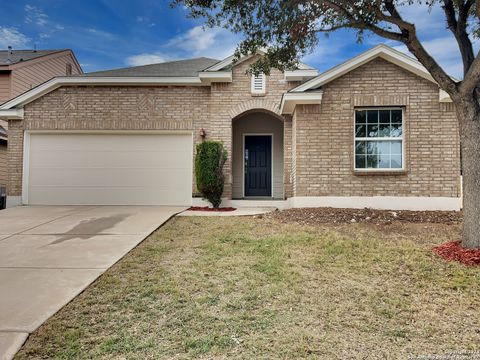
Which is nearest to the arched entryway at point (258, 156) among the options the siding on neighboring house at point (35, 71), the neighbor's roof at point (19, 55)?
the siding on neighboring house at point (35, 71)

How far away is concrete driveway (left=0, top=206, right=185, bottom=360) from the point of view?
3.08 meters

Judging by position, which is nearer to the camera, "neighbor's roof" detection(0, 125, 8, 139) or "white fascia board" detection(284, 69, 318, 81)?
"white fascia board" detection(284, 69, 318, 81)

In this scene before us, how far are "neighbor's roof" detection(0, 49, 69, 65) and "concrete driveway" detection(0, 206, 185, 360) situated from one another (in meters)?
9.63

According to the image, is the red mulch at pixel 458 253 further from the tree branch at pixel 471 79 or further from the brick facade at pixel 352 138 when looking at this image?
the brick facade at pixel 352 138

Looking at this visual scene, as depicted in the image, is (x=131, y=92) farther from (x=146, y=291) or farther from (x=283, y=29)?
(x=146, y=291)

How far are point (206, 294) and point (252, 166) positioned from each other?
365 inches

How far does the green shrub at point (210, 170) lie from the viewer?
33.3ft

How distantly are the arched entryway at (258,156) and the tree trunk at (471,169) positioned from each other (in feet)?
24.7

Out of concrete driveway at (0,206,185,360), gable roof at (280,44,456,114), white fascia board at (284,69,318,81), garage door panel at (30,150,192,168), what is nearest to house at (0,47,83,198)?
garage door panel at (30,150,192,168)

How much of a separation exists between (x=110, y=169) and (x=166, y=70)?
3.94 metres

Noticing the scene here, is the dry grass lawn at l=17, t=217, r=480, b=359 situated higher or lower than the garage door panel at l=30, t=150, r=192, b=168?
lower

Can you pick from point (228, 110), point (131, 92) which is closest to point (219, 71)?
point (228, 110)

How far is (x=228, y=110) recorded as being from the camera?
1107 centimetres

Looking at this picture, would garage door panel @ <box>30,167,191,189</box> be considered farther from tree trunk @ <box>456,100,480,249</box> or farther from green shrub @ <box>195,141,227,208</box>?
tree trunk @ <box>456,100,480,249</box>
